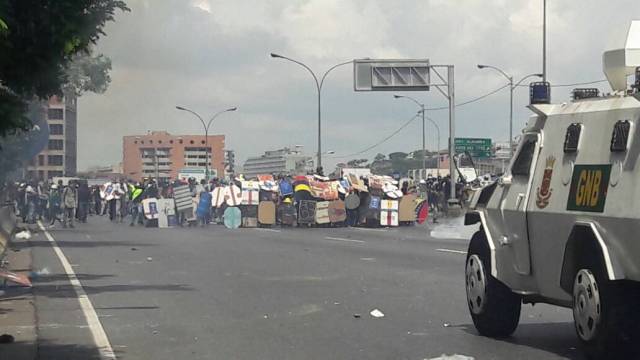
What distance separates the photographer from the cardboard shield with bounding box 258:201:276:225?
38062 millimetres

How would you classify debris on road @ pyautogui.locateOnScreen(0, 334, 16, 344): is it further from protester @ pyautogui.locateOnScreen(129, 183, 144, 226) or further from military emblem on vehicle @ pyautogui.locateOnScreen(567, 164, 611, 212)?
protester @ pyautogui.locateOnScreen(129, 183, 144, 226)

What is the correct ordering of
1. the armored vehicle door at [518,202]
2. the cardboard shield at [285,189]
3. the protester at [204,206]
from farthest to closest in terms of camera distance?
1. the protester at [204,206]
2. the cardboard shield at [285,189]
3. the armored vehicle door at [518,202]

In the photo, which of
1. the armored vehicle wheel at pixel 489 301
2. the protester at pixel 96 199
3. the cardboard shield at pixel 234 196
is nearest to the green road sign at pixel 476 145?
the protester at pixel 96 199

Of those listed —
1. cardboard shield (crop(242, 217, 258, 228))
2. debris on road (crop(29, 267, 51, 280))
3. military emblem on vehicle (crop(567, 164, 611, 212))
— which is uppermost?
military emblem on vehicle (crop(567, 164, 611, 212))

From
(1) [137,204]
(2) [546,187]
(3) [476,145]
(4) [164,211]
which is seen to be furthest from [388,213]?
(2) [546,187]

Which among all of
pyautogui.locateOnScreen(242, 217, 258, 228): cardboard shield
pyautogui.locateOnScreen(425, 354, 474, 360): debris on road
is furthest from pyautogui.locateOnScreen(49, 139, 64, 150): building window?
pyautogui.locateOnScreen(425, 354, 474, 360): debris on road

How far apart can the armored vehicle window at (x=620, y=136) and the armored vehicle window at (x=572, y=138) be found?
647 millimetres

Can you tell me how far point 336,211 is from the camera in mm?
37844

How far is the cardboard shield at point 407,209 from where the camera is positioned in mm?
38062

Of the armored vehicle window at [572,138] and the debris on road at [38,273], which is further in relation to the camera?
the debris on road at [38,273]

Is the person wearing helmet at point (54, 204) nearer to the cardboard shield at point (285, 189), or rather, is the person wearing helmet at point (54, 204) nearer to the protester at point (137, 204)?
the protester at point (137, 204)

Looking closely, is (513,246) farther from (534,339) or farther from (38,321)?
(38,321)

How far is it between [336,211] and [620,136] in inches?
1190

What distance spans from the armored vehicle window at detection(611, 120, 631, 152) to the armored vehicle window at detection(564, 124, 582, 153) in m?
0.65
